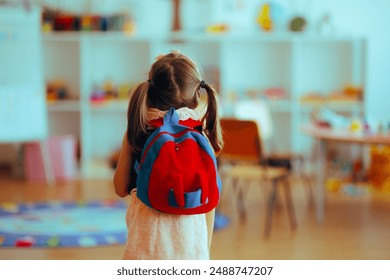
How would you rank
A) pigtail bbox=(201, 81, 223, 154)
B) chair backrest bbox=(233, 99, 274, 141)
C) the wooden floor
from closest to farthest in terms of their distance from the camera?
pigtail bbox=(201, 81, 223, 154) → the wooden floor → chair backrest bbox=(233, 99, 274, 141)

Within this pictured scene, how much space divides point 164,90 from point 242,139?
2.09 meters

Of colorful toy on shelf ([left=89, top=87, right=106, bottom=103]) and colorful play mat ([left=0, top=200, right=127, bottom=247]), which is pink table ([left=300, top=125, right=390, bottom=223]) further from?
colorful toy on shelf ([left=89, top=87, right=106, bottom=103])

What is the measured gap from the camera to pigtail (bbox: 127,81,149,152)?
2.06m

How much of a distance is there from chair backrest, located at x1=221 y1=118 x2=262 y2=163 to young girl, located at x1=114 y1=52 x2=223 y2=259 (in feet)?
6.54

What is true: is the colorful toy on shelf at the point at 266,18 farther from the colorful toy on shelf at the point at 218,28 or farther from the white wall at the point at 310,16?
the colorful toy on shelf at the point at 218,28

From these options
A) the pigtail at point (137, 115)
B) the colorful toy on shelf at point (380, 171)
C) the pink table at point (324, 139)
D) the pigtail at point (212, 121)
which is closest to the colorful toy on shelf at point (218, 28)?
the colorful toy on shelf at point (380, 171)

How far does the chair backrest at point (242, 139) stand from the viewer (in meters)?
4.12

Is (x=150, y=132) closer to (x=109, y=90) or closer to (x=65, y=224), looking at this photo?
(x=65, y=224)

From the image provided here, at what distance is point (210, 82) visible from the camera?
627 centimetres

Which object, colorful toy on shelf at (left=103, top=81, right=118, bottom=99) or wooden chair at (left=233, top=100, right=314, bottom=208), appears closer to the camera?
wooden chair at (left=233, top=100, right=314, bottom=208)

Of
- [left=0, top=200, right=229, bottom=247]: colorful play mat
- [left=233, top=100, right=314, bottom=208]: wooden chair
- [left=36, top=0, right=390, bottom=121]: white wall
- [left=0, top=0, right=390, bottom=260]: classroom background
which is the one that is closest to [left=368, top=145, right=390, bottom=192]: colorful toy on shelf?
[left=0, top=0, right=390, bottom=260]: classroom background

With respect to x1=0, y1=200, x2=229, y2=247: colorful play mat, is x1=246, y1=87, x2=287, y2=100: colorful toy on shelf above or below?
above

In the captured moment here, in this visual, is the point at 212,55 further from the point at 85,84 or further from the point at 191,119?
the point at 191,119
